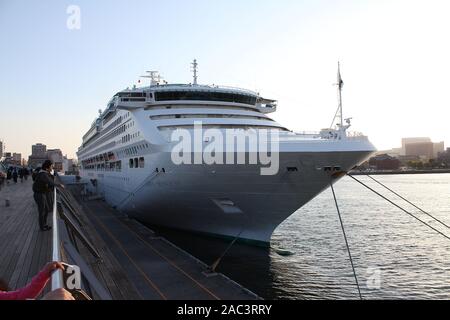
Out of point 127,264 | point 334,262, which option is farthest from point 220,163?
point 334,262

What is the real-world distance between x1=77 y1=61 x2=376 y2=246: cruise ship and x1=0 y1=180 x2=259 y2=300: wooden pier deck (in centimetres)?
235

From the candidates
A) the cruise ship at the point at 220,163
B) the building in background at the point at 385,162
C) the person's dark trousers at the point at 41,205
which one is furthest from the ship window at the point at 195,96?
the building in background at the point at 385,162

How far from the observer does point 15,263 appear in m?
7.04

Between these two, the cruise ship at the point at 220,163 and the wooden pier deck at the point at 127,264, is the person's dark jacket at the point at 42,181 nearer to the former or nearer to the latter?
the wooden pier deck at the point at 127,264

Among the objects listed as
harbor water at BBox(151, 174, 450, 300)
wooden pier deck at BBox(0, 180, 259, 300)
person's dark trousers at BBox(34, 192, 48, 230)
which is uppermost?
person's dark trousers at BBox(34, 192, 48, 230)

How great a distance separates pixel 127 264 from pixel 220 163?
461cm

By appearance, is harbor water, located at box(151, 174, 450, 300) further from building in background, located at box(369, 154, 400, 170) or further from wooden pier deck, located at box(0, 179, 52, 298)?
building in background, located at box(369, 154, 400, 170)

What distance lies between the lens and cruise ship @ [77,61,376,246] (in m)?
12.9

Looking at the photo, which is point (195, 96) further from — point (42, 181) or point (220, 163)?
point (42, 181)

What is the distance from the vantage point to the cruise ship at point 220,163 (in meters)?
12.9

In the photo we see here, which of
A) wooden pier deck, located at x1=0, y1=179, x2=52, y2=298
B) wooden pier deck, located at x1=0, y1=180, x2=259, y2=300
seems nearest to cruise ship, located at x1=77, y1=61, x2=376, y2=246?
wooden pier deck, located at x1=0, y1=180, x2=259, y2=300

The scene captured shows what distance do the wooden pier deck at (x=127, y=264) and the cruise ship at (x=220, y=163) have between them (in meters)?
2.35
